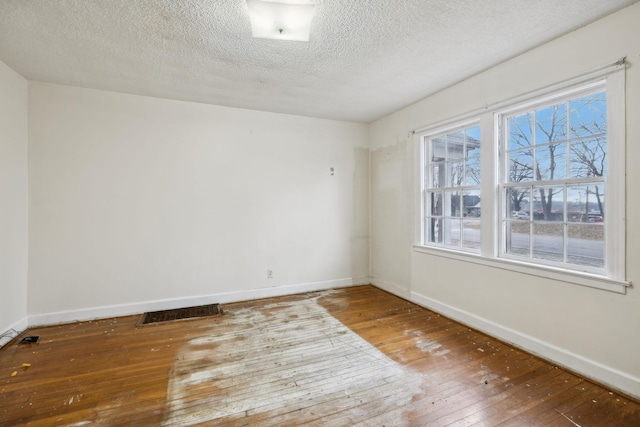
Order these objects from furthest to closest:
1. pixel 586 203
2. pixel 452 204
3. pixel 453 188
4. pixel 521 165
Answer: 1. pixel 452 204
2. pixel 453 188
3. pixel 521 165
4. pixel 586 203

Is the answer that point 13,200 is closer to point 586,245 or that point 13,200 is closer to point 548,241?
point 548,241

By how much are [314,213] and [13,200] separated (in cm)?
338

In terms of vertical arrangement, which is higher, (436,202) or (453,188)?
(453,188)

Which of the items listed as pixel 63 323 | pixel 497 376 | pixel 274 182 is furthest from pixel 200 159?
pixel 497 376

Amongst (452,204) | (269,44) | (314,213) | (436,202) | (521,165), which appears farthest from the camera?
(314,213)

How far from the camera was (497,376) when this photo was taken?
219cm

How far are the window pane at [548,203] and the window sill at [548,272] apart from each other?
1.48ft

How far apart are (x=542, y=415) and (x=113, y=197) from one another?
14.5 feet

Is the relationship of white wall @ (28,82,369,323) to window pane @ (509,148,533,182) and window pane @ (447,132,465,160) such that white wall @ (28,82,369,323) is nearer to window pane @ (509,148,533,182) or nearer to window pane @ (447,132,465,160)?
window pane @ (447,132,465,160)

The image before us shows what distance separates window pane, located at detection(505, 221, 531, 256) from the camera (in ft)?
8.83

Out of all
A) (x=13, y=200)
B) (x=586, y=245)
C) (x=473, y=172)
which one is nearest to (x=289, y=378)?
(x=586, y=245)

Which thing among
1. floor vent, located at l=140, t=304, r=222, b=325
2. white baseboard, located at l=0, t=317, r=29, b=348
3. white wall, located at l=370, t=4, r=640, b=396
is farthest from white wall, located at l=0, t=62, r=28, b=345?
white wall, located at l=370, t=4, r=640, b=396

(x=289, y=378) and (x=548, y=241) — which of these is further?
(x=548, y=241)

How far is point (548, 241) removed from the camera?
2.52m
